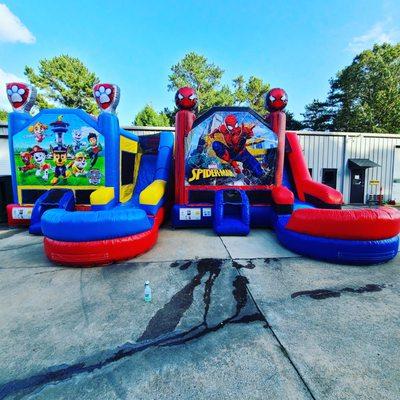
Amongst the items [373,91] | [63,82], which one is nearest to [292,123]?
[373,91]

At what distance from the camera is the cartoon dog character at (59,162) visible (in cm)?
625

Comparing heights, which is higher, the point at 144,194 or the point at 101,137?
the point at 101,137

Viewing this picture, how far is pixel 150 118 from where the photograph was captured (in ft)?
81.0

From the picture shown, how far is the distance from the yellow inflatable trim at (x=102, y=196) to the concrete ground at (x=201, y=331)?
5.61 feet

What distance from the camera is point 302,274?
3465mm

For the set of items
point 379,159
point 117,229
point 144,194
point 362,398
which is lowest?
point 362,398

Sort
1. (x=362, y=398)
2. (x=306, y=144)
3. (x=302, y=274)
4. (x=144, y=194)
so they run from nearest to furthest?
(x=362, y=398) → (x=302, y=274) → (x=144, y=194) → (x=306, y=144)

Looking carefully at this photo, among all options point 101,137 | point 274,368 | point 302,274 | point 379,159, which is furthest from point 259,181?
point 379,159

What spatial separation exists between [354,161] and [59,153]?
11.3 meters

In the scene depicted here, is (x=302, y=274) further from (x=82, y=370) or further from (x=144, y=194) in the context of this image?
(x=144, y=194)

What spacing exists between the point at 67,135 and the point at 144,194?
9.00 feet

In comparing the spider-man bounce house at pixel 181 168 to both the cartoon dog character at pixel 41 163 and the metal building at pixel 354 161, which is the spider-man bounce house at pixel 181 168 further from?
the metal building at pixel 354 161

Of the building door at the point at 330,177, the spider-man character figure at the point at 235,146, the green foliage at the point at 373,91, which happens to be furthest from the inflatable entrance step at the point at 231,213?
the green foliage at the point at 373,91

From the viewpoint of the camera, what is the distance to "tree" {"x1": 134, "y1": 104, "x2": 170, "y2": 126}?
24.5 meters
